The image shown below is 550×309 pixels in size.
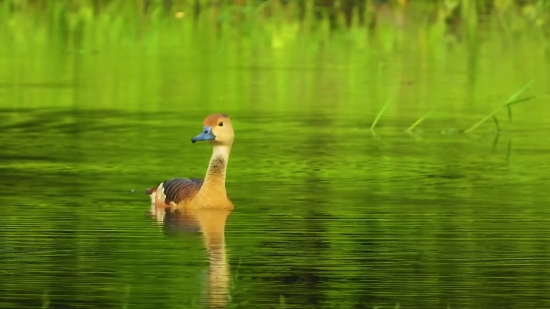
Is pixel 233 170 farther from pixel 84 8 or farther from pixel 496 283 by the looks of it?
pixel 84 8

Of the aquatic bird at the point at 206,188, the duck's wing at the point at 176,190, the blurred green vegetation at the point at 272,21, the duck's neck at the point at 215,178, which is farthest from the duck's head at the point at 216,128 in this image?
the blurred green vegetation at the point at 272,21

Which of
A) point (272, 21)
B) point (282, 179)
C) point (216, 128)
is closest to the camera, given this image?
point (216, 128)

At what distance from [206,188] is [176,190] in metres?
0.18

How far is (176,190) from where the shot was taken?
10.5 meters

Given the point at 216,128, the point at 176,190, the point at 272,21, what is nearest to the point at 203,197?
the point at 176,190

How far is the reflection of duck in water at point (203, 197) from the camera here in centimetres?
1004

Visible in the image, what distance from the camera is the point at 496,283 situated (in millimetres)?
8070

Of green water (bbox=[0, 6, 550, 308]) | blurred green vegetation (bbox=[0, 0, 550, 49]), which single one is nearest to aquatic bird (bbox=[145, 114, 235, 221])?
green water (bbox=[0, 6, 550, 308])

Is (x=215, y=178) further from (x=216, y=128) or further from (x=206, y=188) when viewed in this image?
(x=216, y=128)

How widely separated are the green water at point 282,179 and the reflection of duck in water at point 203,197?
4.8 inches

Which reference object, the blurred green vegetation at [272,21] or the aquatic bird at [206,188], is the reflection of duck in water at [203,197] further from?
the blurred green vegetation at [272,21]

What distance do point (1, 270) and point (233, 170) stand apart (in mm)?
4011

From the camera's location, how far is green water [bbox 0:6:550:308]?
8031 millimetres

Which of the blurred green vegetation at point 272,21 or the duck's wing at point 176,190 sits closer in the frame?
the duck's wing at point 176,190
